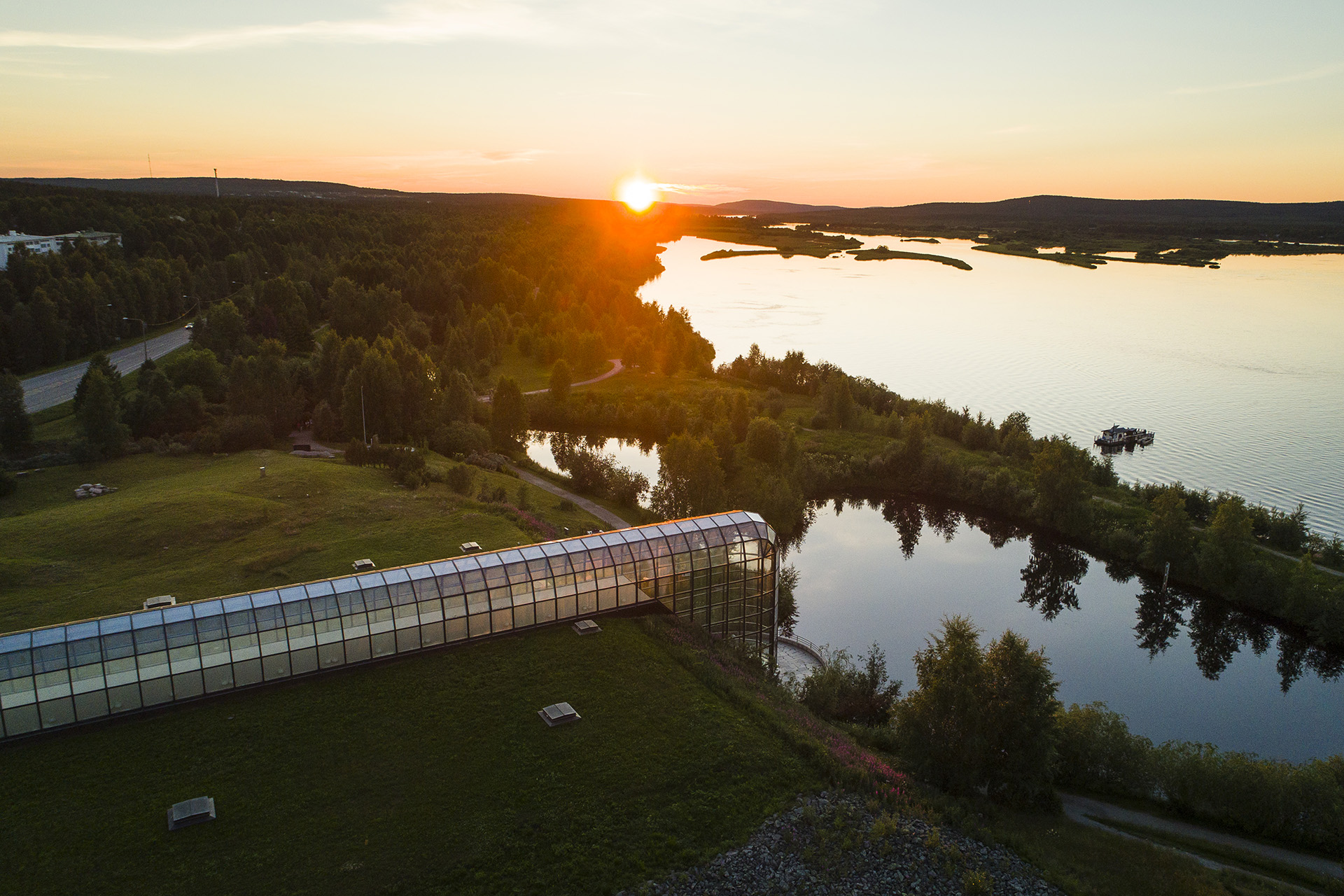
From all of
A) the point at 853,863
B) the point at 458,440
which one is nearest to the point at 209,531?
the point at 458,440

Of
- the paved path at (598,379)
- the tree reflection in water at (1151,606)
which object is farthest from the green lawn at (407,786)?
the paved path at (598,379)

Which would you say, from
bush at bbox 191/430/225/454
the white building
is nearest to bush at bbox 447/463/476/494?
bush at bbox 191/430/225/454

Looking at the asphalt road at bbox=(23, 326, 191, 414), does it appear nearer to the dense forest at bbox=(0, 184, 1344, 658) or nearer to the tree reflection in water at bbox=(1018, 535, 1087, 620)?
the dense forest at bbox=(0, 184, 1344, 658)

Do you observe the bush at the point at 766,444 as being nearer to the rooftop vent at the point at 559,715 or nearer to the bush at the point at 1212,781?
the bush at the point at 1212,781

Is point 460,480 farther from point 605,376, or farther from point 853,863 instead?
point 605,376

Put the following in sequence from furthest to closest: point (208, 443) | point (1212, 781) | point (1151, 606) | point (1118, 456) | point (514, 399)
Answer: point (514, 399)
point (1118, 456)
point (208, 443)
point (1151, 606)
point (1212, 781)

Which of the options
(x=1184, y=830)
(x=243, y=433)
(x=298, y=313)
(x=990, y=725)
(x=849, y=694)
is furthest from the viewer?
(x=298, y=313)
